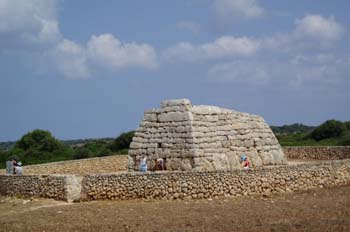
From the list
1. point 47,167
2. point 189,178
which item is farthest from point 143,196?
point 47,167

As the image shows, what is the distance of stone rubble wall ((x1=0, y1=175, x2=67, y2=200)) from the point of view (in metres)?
17.9

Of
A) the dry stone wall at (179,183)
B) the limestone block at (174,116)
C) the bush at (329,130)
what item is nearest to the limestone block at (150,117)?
the limestone block at (174,116)

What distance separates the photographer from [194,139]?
19.1 metres

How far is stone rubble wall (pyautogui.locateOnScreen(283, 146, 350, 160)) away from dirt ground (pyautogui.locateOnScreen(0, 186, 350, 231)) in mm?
12275

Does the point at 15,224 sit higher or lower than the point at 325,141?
lower

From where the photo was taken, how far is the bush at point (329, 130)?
48.0m

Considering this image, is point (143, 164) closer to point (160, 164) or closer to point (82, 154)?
point (160, 164)

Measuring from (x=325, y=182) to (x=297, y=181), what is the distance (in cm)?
127

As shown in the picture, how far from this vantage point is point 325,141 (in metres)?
45.1

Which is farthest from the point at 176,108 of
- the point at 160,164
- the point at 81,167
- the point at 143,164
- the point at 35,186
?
the point at 81,167

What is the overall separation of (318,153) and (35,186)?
17.5 meters

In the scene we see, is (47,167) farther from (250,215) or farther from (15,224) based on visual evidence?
A: (250,215)

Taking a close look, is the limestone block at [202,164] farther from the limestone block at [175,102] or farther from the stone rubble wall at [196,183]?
the limestone block at [175,102]

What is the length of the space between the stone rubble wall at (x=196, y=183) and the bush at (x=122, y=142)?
29.4m
